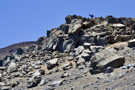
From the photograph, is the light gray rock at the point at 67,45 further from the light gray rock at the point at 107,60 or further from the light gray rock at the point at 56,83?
the light gray rock at the point at 56,83

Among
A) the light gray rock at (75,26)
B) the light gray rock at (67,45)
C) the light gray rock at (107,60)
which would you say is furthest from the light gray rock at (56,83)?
the light gray rock at (75,26)

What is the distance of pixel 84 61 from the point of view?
2058 cm

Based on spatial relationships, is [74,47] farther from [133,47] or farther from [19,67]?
[133,47]

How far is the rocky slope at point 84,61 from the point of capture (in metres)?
15.8

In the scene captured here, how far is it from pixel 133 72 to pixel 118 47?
21.3 feet

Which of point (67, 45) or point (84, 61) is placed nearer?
point (84, 61)

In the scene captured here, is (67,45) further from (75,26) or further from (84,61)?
(84,61)

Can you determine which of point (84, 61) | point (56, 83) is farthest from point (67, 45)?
point (56, 83)

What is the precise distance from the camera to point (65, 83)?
17.0m

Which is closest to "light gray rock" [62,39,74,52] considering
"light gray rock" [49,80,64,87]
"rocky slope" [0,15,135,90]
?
"rocky slope" [0,15,135,90]

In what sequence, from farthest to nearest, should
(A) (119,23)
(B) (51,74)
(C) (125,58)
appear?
(A) (119,23), (B) (51,74), (C) (125,58)

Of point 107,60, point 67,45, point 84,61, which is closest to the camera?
point 107,60

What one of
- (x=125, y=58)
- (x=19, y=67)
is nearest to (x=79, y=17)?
(x=19, y=67)

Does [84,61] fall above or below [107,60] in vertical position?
above
